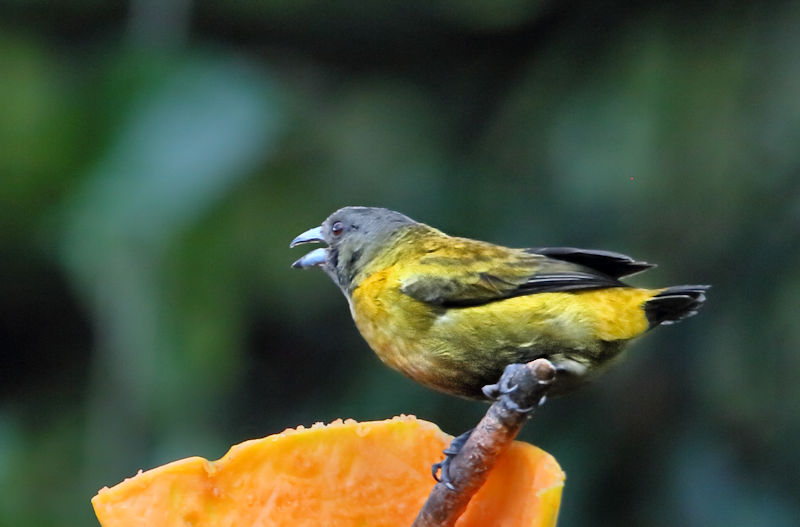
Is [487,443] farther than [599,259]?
No

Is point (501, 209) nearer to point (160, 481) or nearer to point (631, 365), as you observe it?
point (631, 365)

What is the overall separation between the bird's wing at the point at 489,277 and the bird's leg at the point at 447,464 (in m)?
0.64

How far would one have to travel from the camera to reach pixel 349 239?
226cm

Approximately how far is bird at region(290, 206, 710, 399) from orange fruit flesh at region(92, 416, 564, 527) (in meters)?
0.57

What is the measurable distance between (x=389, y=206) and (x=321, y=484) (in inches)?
74.5

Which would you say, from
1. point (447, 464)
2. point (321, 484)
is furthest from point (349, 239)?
point (447, 464)

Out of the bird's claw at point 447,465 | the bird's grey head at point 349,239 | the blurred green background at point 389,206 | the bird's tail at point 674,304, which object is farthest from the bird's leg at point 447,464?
the blurred green background at point 389,206

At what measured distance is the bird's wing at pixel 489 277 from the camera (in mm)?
1988

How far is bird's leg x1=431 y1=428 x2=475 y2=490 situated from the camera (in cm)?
113

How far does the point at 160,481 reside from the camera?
1.18 meters

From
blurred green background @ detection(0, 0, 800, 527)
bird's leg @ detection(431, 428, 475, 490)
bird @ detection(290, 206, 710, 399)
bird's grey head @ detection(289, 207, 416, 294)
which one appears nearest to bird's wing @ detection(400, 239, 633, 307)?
bird @ detection(290, 206, 710, 399)

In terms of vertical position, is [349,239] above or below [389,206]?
above

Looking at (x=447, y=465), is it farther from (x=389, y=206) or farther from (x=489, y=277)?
(x=389, y=206)

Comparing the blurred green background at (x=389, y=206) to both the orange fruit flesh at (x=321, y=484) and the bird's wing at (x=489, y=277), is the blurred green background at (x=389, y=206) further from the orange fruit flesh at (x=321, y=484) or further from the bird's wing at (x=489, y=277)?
the orange fruit flesh at (x=321, y=484)
